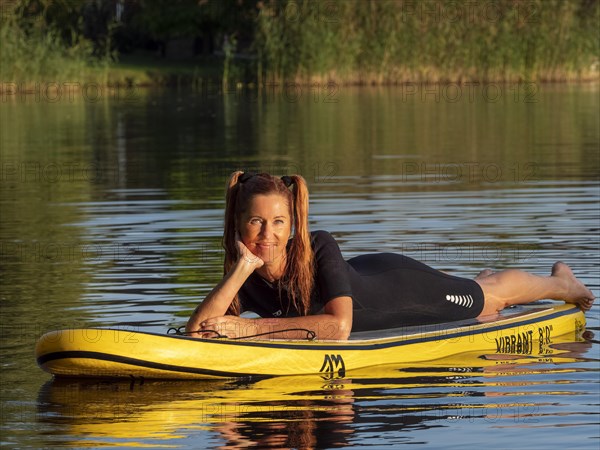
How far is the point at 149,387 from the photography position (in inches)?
339

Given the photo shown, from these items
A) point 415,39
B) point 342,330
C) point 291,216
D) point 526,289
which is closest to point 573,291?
point 526,289

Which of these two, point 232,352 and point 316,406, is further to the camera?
point 232,352

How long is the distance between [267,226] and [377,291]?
3.27ft

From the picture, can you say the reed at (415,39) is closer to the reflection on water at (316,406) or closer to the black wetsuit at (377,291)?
the black wetsuit at (377,291)

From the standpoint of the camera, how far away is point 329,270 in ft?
28.0

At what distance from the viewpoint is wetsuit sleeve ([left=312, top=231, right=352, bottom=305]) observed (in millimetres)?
8539

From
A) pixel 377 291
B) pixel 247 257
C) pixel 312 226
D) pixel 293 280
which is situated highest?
pixel 247 257

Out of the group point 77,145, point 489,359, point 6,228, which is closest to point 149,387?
point 489,359

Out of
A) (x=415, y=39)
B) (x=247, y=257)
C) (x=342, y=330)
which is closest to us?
(x=247, y=257)

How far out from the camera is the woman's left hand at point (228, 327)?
8609mm

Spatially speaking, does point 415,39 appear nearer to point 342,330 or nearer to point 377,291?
point 377,291

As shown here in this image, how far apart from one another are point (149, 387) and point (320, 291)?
110cm

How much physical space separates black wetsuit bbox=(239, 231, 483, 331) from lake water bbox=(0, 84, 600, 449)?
0.44 meters

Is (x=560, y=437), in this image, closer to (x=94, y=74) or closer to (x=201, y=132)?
(x=201, y=132)
